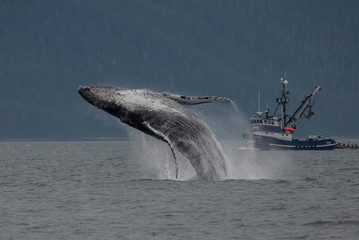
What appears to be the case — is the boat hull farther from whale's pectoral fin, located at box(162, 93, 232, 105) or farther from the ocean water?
whale's pectoral fin, located at box(162, 93, 232, 105)

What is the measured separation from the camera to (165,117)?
16438 millimetres

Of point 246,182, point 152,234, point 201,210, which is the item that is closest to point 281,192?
point 246,182

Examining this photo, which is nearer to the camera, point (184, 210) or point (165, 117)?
point (184, 210)

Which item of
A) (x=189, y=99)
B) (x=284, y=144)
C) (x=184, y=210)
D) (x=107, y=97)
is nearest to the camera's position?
(x=184, y=210)

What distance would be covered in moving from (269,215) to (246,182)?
6277 mm

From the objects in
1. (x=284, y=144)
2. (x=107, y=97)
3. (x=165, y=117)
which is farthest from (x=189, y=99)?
(x=284, y=144)

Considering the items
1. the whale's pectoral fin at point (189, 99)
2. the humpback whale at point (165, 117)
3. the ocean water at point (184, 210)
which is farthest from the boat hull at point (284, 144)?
the whale's pectoral fin at point (189, 99)

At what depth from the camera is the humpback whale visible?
53.7 ft

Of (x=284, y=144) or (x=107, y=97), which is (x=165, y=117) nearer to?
(x=107, y=97)

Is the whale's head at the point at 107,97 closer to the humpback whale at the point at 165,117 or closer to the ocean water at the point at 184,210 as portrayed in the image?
the humpback whale at the point at 165,117

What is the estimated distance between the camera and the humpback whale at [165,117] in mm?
16375

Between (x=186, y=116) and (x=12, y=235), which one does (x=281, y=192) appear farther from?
(x=12, y=235)

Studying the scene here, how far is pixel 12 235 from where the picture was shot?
44.0 feet

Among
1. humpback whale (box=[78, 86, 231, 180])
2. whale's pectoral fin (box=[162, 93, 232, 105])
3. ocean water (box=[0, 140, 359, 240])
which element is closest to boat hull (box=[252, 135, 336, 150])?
ocean water (box=[0, 140, 359, 240])
